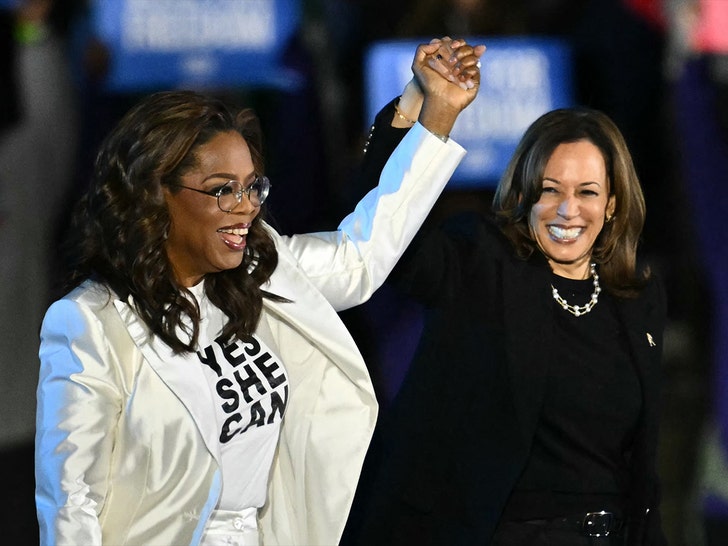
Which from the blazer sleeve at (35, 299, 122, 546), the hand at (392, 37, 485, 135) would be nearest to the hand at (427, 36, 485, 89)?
the hand at (392, 37, 485, 135)

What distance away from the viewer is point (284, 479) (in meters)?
3.30

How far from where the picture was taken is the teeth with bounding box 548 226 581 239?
368 centimetres

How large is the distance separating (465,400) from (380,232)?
475 millimetres

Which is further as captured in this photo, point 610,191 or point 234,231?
point 610,191

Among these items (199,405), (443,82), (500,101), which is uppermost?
(443,82)

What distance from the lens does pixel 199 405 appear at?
3.07 m

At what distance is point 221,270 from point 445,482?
760mm

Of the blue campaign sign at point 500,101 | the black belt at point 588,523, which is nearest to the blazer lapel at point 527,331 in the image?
the black belt at point 588,523

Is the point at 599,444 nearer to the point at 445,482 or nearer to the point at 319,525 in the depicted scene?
the point at 445,482

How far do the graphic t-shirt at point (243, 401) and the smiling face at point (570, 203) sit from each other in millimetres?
821

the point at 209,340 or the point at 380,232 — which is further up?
the point at 380,232

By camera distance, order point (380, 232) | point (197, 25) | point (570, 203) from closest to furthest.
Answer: point (380, 232) → point (570, 203) → point (197, 25)

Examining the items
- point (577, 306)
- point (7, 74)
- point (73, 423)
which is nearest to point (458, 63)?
point (577, 306)

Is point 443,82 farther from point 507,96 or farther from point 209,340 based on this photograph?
point 507,96
